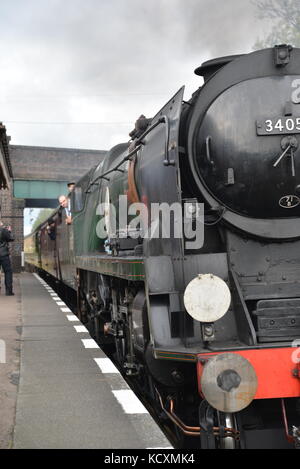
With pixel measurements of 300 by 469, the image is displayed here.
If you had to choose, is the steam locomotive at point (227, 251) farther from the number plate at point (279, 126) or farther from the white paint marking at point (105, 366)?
the white paint marking at point (105, 366)

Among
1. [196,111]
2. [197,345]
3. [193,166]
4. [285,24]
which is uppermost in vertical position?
[285,24]

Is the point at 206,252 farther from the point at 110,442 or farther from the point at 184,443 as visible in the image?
the point at 110,442

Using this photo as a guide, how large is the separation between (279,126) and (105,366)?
2.76 metres

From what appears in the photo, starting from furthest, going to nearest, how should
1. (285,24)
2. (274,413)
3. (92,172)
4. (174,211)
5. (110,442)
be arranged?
1. (285,24)
2. (92,172)
3. (174,211)
4. (274,413)
5. (110,442)

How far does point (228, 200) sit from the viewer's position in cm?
435

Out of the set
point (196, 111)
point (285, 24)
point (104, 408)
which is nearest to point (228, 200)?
point (196, 111)

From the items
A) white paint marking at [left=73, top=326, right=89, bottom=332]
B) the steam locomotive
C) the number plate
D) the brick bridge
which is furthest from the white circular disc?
the brick bridge

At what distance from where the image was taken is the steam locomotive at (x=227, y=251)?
373cm

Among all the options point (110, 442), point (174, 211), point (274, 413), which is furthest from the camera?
point (174, 211)

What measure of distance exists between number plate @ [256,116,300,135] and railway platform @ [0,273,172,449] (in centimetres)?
227

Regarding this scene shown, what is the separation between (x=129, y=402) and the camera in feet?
13.4

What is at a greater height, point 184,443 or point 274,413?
point 274,413

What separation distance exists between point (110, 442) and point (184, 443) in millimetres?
1088

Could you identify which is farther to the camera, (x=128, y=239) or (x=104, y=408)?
(x=128, y=239)
